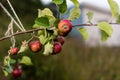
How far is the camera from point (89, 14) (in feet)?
5.26

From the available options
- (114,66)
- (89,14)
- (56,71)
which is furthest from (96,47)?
(89,14)

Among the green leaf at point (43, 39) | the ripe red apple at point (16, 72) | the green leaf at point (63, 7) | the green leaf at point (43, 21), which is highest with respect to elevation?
the green leaf at point (63, 7)

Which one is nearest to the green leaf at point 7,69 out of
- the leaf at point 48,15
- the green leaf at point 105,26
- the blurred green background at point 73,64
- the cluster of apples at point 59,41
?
the cluster of apples at point 59,41

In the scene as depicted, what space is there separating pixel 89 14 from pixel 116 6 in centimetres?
10

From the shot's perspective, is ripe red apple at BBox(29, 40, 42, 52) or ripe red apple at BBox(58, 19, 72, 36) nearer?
ripe red apple at BBox(58, 19, 72, 36)

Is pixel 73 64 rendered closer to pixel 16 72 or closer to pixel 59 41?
pixel 16 72

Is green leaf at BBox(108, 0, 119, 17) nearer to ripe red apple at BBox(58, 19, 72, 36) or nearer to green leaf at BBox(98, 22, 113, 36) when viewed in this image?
green leaf at BBox(98, 22, 113, 36)

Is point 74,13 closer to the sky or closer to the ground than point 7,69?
closer to the sky

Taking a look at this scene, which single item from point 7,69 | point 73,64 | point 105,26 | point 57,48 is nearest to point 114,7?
point 105,26

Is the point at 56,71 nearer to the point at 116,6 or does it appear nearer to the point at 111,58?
the point at 111,58

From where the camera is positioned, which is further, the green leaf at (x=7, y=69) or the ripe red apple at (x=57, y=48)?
the green leaf at (x=7, y=69)

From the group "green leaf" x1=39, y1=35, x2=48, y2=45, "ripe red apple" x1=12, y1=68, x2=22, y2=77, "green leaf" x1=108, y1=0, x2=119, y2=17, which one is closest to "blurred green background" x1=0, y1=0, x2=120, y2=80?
"ripe red apple" x1=12, y1=68, x2=22, y2=77

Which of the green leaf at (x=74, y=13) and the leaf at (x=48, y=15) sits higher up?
the leaf at (x=48, y=15)

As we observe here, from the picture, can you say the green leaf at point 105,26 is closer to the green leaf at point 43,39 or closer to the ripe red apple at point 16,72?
the green leaf at point 43,39
